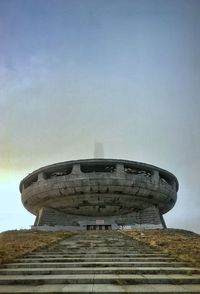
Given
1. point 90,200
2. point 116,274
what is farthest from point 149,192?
point 116,274

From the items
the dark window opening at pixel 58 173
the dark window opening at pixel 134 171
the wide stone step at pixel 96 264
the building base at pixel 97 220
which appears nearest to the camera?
the wide stone step at pixel 96 264

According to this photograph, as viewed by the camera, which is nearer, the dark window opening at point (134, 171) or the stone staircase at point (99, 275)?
the stone staircase at point (99, 275)

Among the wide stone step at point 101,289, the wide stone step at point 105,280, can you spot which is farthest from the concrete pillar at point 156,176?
the wide stone step at point 101,289

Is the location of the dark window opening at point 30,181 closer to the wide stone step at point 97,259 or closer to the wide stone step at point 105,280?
the wide stone step at point 97,259

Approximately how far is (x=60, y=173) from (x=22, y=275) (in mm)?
→ 24987

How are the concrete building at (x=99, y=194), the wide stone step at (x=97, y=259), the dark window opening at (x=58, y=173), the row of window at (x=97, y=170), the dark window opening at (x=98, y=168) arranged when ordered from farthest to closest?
1. the dark window opening at (x=58, y=173)
2. the row of window at (x=97, y=170)
3. the dark window opening at (x=98, y=168)
4. the concrete building at (x=99, y=194)
5. the wide stone step at (x=97, y=259)

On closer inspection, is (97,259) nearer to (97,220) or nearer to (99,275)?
(99,275)

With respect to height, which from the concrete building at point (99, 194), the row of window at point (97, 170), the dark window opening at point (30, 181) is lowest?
the concrete building at point (99, 194)

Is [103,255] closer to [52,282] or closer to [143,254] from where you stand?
[143,254]

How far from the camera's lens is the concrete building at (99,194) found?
2767 centimetres

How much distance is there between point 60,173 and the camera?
30.7 m

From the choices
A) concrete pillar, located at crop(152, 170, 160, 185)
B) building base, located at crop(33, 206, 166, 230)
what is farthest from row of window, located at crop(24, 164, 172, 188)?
building base, located at crop(33, 206, 166, 230)

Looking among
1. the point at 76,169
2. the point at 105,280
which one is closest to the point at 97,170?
the point at 76,169

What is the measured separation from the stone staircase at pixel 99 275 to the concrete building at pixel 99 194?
1993cm
